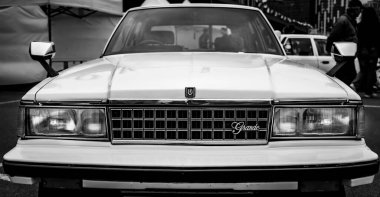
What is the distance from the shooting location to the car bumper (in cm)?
238

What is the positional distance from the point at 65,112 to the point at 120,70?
430mm

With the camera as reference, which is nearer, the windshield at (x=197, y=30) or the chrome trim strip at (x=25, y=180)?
the chrome trim strip at (x=25, y=180)

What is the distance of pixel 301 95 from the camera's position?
2605 millimetres

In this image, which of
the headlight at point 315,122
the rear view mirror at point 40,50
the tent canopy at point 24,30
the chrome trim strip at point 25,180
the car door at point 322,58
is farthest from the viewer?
the car door at point 322,58

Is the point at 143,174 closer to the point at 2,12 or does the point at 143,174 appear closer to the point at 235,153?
the point at 235,153

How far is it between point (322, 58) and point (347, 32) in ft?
13.8

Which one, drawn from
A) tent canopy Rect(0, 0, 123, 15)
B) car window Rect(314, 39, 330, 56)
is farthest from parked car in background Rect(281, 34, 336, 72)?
tent canopy Rect(0, 0, 123, 15)

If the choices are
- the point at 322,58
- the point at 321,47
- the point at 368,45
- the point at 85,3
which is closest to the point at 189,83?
the point at 368,45

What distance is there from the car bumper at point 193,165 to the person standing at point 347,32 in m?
6.42

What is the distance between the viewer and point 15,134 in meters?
6.53

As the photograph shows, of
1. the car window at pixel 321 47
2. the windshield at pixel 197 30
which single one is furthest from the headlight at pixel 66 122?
the car window at pixel 321 47

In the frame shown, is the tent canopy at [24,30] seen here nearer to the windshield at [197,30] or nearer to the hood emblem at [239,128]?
the windshield at [197,30]

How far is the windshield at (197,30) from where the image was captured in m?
4.12

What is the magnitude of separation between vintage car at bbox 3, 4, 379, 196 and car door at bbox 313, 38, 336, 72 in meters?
10.7
